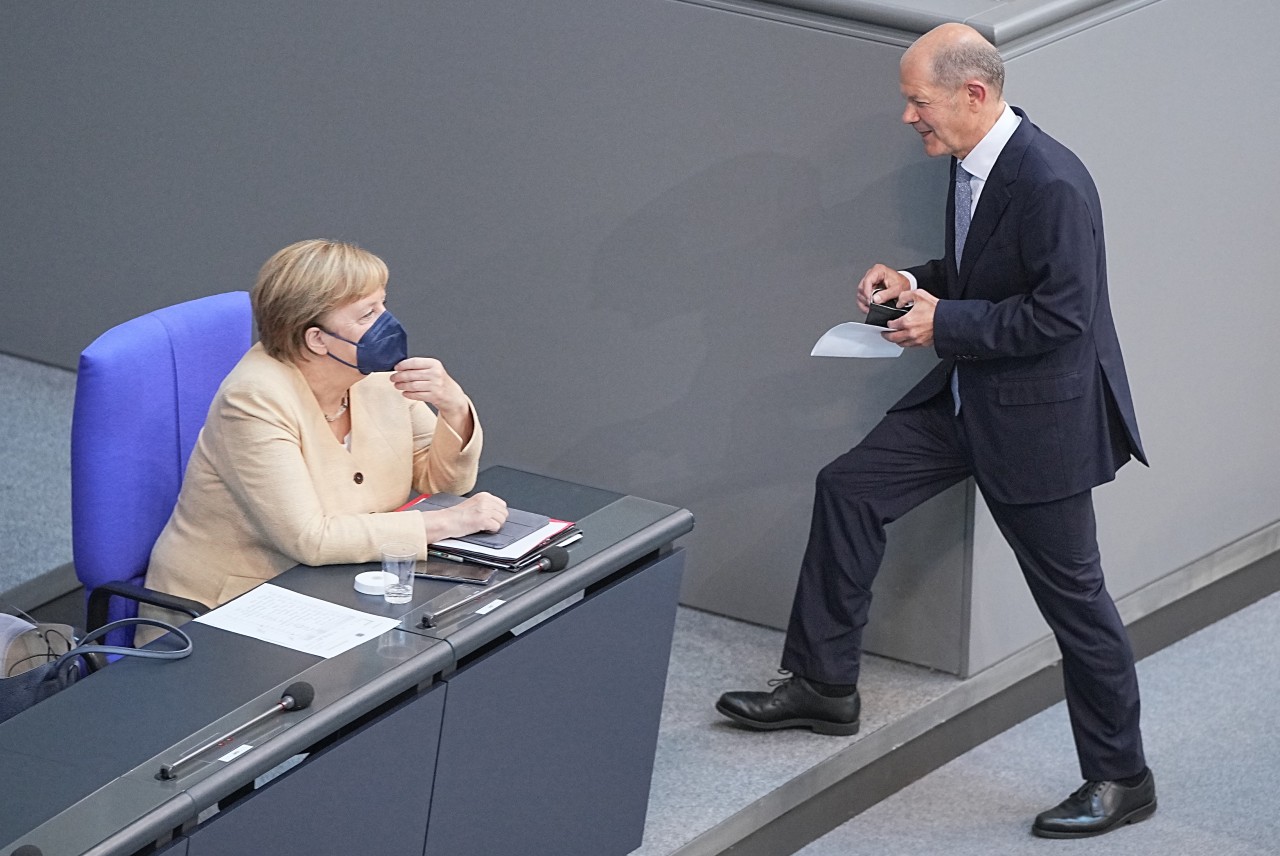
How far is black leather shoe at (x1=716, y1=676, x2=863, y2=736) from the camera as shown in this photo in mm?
3930

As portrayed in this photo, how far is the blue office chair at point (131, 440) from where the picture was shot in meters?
3.21

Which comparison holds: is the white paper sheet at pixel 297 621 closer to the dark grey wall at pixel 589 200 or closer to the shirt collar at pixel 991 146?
the shirt collar at pixel 991 146

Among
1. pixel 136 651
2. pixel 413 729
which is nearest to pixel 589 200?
pixel 413 729

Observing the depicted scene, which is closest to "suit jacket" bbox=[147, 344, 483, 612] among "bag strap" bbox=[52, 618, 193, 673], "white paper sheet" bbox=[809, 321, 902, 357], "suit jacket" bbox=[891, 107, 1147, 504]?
"bag strap" bbox=[52, 618, 193, 673]

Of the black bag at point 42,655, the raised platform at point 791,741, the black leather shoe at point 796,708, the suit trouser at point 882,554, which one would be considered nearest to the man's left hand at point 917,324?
the suit trouser at point 882,554

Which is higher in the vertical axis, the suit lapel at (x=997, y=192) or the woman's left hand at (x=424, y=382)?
the suit lapel at (x=997, y=192)

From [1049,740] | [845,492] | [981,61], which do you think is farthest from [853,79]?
[1049,740]

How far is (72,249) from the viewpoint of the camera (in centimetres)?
538

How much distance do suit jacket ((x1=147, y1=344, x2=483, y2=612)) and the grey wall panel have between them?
1.41 m

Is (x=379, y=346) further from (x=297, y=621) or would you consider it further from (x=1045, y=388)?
(x=1045, y=388)

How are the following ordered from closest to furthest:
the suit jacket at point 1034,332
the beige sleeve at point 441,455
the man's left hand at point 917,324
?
the beige sleeve at point 441,455, the suit jacket at point 1034,332, the man's left hand at point 917,324

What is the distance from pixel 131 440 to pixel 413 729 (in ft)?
2.79

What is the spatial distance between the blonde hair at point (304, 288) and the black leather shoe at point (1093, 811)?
5.82 ft

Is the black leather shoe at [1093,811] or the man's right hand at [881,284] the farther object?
the black leather shoe at [1093,811]
